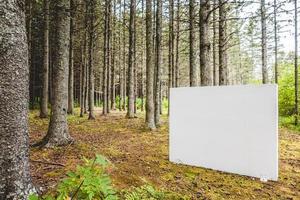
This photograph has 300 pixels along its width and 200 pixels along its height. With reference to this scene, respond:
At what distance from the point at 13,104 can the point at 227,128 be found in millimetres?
4328

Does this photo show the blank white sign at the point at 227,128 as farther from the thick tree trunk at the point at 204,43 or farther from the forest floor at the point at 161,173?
the thick tree trunk at the point at 204,43

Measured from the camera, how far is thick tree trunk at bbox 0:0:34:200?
3.10 meters

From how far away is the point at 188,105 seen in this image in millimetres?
6582

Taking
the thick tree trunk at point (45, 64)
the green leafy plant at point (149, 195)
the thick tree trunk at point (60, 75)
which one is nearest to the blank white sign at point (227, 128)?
the green leafy plant at point (149, 195)

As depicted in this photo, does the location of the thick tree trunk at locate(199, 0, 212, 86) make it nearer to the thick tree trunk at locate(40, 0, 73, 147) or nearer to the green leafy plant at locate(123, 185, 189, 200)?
the thick tree trunk at locate(40, 0, 73, 147)

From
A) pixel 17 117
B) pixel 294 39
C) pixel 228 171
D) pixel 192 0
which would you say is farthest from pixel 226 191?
pixel 294 39

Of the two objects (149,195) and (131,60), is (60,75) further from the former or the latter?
(131,60)

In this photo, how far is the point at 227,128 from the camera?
6008mm

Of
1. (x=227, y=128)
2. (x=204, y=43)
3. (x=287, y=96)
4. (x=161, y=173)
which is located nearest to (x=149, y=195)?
(x=161, y=173)

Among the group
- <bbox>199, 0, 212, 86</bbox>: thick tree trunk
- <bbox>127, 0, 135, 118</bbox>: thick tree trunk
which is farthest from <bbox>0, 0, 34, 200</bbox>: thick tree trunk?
<bbox>127, 0, 135, 118</bbox>: thick tree trunk

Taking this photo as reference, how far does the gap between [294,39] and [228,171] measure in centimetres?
1223

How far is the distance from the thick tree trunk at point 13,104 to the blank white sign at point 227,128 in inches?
158

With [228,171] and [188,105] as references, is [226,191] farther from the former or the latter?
[188,105]

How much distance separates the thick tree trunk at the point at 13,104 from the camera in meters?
3.10
